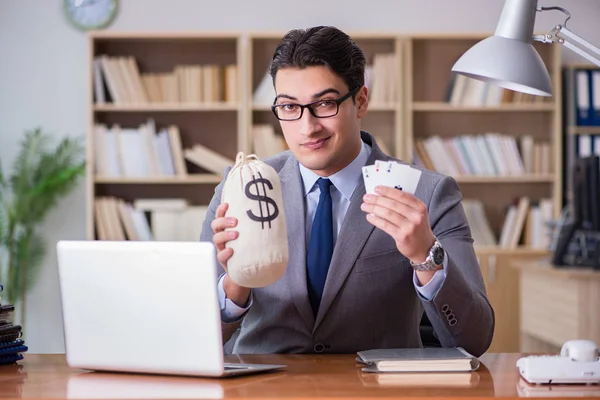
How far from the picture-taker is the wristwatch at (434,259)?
1.69 metres

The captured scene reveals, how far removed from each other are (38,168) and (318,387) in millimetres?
4142

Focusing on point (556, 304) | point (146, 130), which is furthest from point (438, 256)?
point (146, 130)

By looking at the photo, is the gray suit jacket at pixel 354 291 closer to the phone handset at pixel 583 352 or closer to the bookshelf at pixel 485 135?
the phone handset at pixel 583 352

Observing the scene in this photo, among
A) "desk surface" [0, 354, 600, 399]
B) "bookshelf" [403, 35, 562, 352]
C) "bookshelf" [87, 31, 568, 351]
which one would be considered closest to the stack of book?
"desk surface" [0, 354, 600, 399]

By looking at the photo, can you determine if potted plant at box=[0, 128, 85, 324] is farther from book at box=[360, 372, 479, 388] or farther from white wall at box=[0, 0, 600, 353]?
book at box=[360, 372, 479, 388]

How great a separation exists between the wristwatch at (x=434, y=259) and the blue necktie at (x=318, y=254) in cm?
39

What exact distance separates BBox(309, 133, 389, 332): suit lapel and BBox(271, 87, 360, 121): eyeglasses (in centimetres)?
23

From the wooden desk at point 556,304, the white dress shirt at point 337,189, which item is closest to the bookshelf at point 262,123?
the wooden desk at point 556,304

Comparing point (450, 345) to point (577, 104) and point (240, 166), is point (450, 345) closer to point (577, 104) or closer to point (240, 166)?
point (240, 166)

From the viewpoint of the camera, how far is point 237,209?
5.10 ft

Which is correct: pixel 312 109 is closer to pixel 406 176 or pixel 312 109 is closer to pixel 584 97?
pixel 406 176

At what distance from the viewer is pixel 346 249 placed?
206 cm

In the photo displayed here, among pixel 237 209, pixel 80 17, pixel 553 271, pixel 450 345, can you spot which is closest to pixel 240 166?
pixel 237 209

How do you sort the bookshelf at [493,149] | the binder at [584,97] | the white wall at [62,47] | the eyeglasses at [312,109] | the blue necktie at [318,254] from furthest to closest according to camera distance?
the white wall at [62,47] → the binder at [584,97] → the bookshelf at [493,149] → the blue necktie at [318,254] → the eyeglasses at [312,109]
